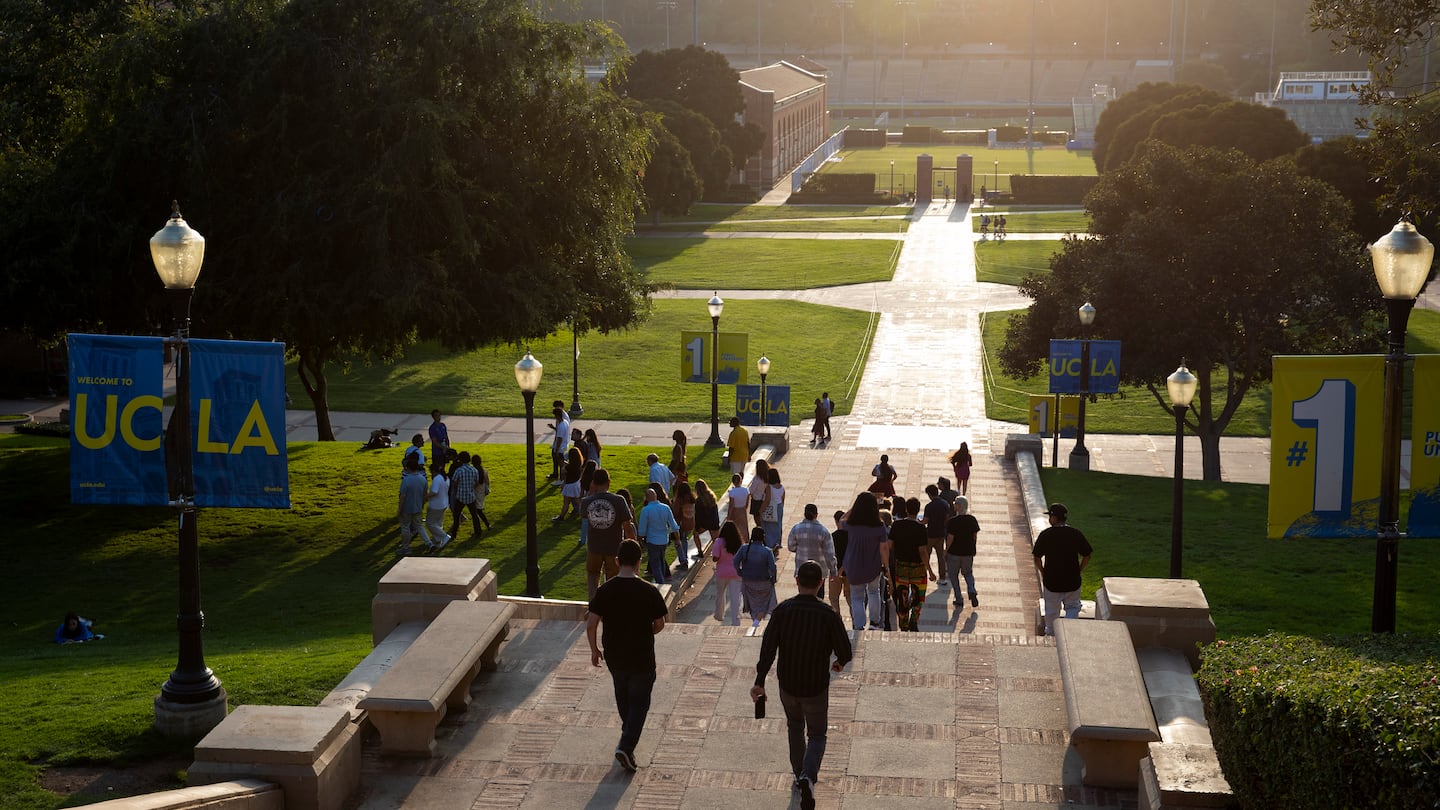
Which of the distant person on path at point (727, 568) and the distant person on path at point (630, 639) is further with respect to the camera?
the distant person on path at point (727, 568)

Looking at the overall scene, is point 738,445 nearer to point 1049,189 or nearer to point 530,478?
point 530,478

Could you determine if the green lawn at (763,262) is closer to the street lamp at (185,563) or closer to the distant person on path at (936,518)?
the distant person on path at (936,518)

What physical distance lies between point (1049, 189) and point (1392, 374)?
80.6 meters

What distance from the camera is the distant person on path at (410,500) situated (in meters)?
18.6

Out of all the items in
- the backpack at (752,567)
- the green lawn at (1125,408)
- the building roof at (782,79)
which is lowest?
the green lawn at (1125,408)

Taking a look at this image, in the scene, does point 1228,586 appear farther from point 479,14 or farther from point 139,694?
point 479,14

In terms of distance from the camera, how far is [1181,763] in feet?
25.2

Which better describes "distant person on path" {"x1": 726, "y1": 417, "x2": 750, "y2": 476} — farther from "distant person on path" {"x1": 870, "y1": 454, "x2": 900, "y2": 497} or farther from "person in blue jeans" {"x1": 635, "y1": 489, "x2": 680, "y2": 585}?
"person in blue jeans" {"x1": 635, "y1": 489, "x2": 680, "y2": 585}

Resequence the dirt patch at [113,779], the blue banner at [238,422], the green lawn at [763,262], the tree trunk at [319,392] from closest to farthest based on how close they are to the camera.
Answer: the dirt patch at [113,779]
the blue banner at [238,422]
the tree trunk at [319,392]
the green lawn at [763,262]

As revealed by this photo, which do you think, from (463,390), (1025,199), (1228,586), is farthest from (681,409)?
(1025,199)

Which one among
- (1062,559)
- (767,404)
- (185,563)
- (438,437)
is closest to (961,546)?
(1062,559)

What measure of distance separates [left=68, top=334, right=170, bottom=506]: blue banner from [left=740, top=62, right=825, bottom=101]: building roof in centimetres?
8082

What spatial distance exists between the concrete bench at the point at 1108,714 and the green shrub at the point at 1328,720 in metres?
0.54

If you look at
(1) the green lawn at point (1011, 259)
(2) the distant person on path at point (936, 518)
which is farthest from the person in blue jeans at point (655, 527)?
(1) the green lawn at point (1011, 259)
